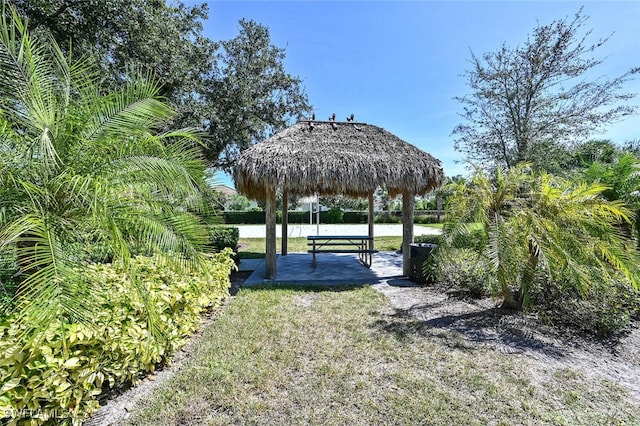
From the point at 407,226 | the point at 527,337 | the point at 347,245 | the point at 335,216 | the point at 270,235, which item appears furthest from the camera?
the point at 335,216

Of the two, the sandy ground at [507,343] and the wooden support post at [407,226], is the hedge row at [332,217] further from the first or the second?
the sandy ground at [507,343]

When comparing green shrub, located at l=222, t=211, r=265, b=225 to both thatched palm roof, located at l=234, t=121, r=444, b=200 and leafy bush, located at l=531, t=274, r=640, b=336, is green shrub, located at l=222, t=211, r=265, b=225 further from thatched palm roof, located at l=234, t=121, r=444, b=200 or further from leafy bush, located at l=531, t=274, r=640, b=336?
leafy bush, located at l=531, t=274, r=640, b=336

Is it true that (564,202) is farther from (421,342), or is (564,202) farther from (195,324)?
(195,324)

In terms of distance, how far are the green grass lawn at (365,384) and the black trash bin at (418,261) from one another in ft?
8.77

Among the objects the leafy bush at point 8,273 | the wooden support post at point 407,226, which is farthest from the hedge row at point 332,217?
the leafy bush at point 8,273

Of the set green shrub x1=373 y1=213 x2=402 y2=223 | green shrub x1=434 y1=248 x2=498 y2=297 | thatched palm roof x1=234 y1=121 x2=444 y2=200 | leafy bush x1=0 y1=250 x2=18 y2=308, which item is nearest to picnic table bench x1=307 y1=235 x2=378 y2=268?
thatched palm roof x1=234 y1=121 x2=444 y2=200

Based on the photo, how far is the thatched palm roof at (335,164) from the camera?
6953mm

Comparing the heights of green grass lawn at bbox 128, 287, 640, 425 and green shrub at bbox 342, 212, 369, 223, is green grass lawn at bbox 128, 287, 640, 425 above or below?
below

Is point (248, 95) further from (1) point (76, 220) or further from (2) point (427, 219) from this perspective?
(2) point (427, 219)

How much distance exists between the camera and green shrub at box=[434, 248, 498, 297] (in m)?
4.79

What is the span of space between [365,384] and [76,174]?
3489 mm

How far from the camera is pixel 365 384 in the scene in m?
3.04

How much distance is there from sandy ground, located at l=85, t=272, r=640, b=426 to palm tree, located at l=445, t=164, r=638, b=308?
579 mm

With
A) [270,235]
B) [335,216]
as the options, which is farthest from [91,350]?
[335,216]
